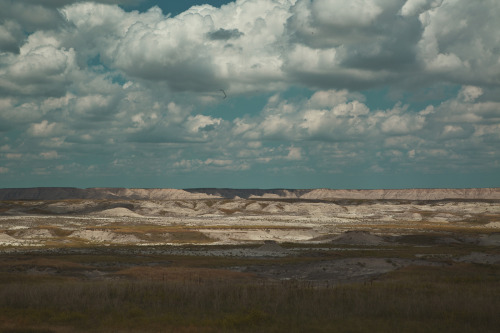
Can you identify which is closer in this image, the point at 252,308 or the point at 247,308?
the point at 252,308

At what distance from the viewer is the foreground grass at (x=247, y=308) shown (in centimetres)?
2112


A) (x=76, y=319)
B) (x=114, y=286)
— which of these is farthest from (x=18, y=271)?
(x=76, y=319)

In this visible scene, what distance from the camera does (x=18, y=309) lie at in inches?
954

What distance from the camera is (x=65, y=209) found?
19512 centimetres

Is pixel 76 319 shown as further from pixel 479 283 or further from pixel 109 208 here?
pixel 109 208

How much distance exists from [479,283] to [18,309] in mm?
28879

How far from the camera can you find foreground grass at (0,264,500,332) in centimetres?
2112

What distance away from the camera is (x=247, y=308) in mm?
24812

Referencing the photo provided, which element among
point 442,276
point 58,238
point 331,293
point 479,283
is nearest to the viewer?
point 331,293

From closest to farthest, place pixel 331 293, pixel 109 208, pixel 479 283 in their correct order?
pixel 331 293, pixel 479 283, pixel 109 208

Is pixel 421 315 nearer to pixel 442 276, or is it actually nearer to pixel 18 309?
pixel 442 276

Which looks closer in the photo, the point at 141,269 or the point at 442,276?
the point at 442,276

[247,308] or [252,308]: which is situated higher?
[252,308]

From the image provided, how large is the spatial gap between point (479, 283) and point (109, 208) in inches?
6868
